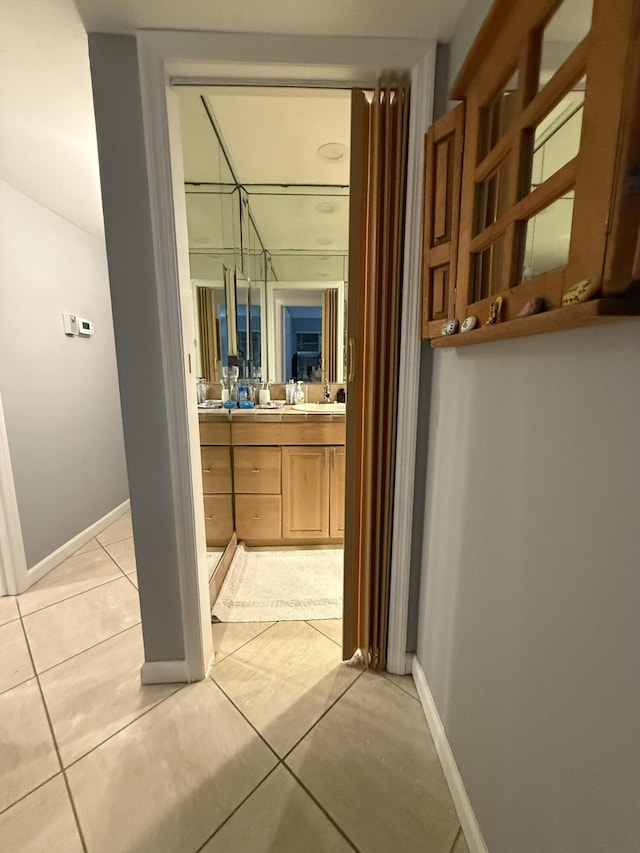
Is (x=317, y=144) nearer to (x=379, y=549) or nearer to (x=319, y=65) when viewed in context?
(x=319, y=65)

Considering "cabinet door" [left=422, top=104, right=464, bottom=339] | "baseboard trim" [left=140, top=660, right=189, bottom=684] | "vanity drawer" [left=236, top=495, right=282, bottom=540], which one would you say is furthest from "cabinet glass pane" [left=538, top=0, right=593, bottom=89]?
"vanity drawer" [left=236, top=495, right=282, bottom=540]

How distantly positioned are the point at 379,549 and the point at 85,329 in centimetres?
240

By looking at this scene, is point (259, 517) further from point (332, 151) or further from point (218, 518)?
point (332, 151)

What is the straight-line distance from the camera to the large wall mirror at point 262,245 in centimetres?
153

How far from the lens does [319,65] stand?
978 millimetres

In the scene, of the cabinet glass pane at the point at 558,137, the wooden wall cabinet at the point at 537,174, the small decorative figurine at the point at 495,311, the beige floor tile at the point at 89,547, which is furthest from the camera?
the beige floor tile at the point at 89,547

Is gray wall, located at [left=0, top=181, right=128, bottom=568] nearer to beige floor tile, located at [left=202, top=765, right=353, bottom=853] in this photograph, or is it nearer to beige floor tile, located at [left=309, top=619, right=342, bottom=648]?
beige floor tile, located at [left=309, top=619, right=342, bottom=648]

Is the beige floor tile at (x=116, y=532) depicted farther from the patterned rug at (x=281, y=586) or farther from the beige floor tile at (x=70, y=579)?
the patterned rug at (x=281, y=586)

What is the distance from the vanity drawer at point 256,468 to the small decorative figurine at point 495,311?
1574 mm

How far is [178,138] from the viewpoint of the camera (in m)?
1.06

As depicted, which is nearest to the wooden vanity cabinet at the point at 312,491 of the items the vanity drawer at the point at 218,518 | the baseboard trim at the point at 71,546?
the vanity drawer at the point at 218,518

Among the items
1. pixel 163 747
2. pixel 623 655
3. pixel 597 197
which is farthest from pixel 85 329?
pixel 623 655

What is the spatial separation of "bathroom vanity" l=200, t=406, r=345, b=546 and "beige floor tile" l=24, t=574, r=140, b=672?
23.3 inches

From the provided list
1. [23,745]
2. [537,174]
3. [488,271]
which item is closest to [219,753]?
[23,745]
